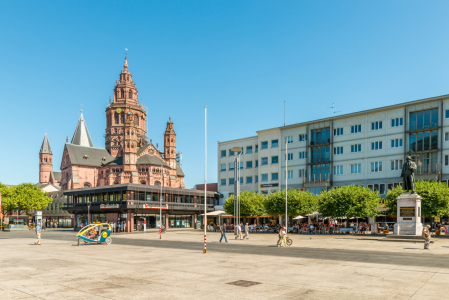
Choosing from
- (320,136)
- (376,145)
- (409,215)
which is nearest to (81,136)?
(320,136)

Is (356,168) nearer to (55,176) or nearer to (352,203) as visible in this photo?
(352,203)

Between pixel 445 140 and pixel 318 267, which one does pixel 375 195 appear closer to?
pixel 445 140

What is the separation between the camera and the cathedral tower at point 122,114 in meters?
132

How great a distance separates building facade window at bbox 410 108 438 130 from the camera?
58.4 m

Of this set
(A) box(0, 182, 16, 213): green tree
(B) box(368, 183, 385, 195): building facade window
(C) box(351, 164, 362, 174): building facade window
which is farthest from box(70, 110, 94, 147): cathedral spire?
(B) box(368, 183, 385, 195): building facade window

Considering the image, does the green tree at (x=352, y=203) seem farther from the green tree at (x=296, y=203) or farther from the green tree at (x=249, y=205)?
the green tree at (x=249, y=205)

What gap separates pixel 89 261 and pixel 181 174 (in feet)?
364

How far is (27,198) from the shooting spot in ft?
293

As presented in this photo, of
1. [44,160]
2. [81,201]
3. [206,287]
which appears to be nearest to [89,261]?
[206,287]

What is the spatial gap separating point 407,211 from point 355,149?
31811mm

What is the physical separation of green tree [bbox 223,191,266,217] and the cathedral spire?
100m

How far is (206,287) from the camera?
13.5 meters

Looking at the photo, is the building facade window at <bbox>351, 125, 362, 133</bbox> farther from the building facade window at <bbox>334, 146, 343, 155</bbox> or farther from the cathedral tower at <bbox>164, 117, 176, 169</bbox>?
the cathedral tower at <bbox>164, 117, 176, 169</bbox>

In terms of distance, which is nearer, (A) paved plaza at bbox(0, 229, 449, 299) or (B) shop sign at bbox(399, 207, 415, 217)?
(A) paved plaza at bbox(0, 229, 449, 299)
